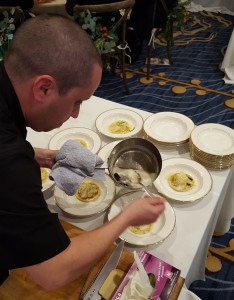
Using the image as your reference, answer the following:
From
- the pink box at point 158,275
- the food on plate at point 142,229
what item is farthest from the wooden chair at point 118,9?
the pink box at point 158,275

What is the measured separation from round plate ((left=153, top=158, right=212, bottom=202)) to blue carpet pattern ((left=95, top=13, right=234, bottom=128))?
1.40 metres

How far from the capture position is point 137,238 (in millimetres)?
851

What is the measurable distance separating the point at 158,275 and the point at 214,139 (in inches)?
24.3

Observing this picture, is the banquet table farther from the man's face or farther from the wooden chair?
the wooden chair

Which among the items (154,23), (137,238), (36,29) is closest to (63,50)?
(36,29)

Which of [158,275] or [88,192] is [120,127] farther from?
[158,275]

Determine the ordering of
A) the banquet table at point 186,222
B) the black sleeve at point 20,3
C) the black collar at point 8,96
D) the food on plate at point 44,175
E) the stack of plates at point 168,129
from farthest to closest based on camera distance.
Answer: the black sleeve at point 20,3 < the stack of plates at point 168,129 < the food on plate at point 44,175 < the banquet table at point 186,222 < the black collar at point 8,96

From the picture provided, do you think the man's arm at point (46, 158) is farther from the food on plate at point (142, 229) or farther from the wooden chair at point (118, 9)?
the wooden chair at point (118, 9)

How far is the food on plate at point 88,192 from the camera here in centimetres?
97

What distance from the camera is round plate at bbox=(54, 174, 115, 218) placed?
3.01ft

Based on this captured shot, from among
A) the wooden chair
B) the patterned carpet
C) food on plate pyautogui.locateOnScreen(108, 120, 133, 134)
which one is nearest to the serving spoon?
food on plate pyautogui.locateOnScreen(108, 120, 133, 134)

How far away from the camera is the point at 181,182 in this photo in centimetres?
102

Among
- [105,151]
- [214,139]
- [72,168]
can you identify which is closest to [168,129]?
[214,139]

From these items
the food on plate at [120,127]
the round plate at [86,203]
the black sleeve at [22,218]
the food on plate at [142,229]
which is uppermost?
the black sleeve at [22,218]
